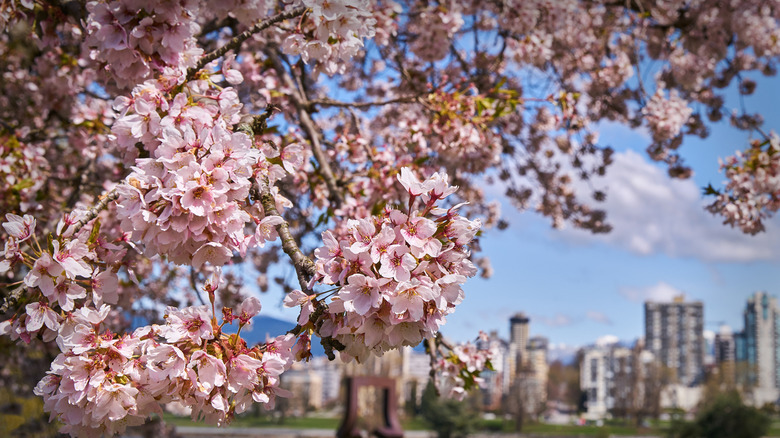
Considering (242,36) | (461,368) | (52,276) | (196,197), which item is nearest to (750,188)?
(461,368)

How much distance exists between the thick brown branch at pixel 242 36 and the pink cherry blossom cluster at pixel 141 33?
3 cm

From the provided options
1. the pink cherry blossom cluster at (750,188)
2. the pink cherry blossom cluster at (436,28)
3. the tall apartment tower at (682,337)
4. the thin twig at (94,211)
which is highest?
the pink cherry blossom cluster at (436,28)

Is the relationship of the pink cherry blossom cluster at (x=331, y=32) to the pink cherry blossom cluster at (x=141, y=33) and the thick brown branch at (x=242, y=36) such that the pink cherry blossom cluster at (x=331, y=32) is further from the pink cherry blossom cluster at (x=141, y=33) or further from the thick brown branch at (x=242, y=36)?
the pink cherry blossom cluster at (x=141, y=33)

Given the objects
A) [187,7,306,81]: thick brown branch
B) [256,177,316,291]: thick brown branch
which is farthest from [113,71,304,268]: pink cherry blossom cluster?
[187,7,306,81]: thick brown branch

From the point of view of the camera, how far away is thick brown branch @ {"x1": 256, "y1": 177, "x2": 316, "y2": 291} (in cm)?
127

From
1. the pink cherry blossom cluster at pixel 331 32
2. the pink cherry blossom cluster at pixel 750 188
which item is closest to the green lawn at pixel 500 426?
the pink cherry blossom cluster at pixel 750 188

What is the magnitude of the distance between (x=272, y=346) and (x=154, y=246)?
328 millimetres

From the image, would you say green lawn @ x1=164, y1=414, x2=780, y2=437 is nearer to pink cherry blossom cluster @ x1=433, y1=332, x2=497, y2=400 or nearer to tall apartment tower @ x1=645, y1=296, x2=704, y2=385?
pink cherry blossom cluster @ x1=433, y1=332, x2=497, y2=400

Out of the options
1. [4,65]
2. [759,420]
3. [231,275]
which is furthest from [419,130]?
[759,420]

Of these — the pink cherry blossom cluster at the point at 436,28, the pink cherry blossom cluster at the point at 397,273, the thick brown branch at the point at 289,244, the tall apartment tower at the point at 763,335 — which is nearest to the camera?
the pink cherry blossom cluster at the point at 397,273

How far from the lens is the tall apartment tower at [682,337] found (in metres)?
87.9

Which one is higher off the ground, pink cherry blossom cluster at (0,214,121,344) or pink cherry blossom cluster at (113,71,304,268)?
pink cherry blossom cluster at (113,71,304,268)

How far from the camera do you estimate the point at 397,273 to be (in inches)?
42.8

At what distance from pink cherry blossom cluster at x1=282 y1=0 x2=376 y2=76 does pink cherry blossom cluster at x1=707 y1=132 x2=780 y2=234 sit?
2.04 metres
